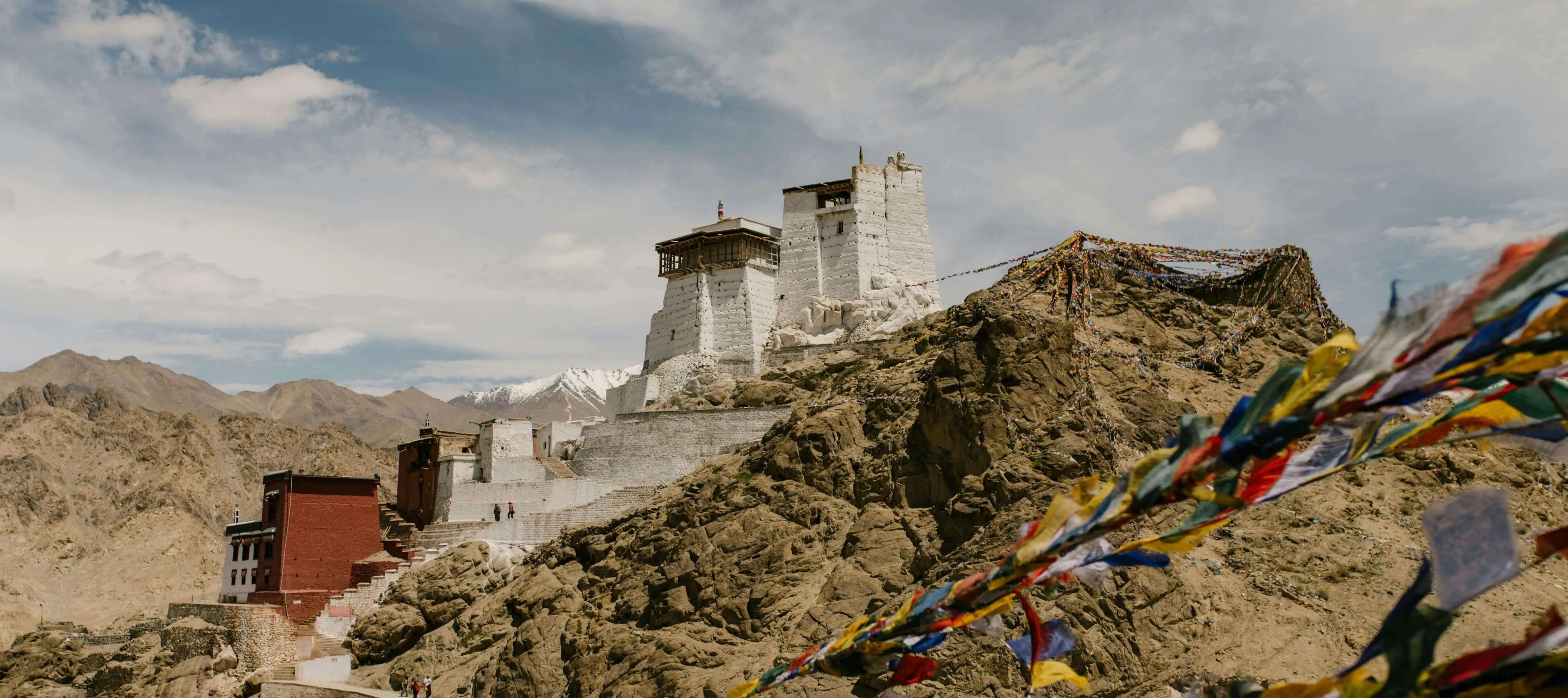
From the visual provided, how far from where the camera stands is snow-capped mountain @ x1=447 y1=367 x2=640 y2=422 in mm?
128250

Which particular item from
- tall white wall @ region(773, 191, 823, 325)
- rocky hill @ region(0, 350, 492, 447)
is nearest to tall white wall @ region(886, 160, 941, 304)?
tall white wall @ region(773, 191, 823, 325)

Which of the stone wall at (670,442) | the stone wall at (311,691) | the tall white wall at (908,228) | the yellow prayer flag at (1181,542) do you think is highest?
the tall white wall at (908,228)

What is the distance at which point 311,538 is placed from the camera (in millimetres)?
36531

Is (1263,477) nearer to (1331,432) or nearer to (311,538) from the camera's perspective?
(1331,432)

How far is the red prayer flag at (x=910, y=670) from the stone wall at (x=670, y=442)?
29.0 m

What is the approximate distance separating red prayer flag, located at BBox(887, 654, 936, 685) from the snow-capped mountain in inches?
4567

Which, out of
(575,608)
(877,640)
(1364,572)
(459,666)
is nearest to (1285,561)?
(1364,572)

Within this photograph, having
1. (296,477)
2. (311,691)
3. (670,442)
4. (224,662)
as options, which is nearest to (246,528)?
(296,477)

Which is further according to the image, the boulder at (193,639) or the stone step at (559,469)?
the stone step at (559,469)

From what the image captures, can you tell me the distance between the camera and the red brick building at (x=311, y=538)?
35.3 metres

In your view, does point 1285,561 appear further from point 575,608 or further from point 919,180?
point 919,180

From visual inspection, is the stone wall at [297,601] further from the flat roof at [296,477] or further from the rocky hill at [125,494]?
the rocky hill at [125,494]

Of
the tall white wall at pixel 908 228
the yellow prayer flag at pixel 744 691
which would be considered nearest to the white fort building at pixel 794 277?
the tall white wall at pixel 908 228

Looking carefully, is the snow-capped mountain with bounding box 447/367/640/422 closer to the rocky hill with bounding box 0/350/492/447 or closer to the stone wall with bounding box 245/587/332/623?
the rocky hill with bounding box 0/350/492/447
